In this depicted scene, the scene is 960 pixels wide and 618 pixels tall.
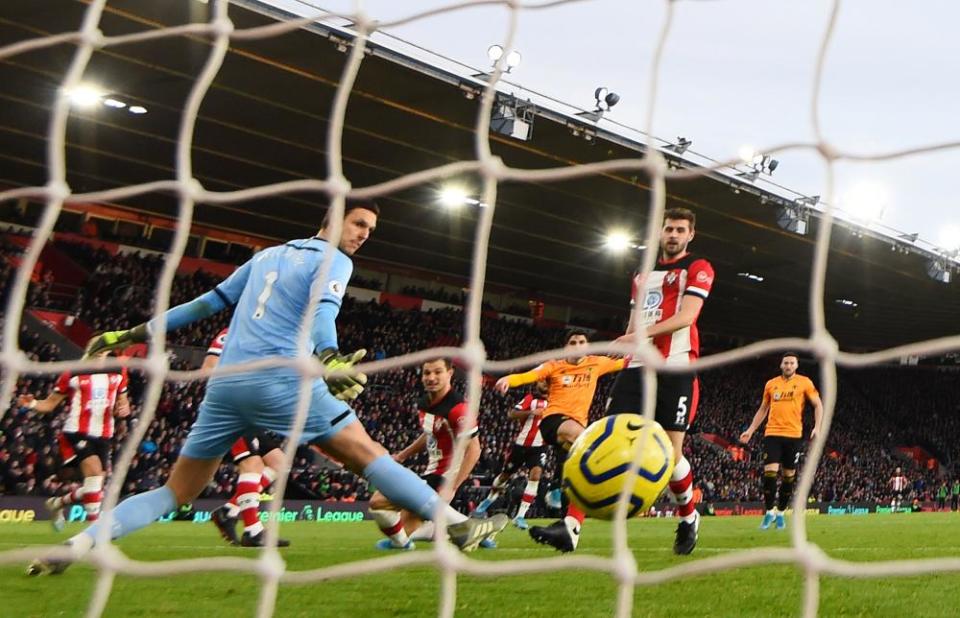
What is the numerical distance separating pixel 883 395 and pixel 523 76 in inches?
1003

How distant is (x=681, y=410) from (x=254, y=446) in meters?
3.07

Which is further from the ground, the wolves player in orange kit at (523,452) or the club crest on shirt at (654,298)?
the club crest on shirt at (654,298)

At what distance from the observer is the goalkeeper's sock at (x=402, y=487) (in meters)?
3.58

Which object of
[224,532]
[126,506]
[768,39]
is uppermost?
[768,39]

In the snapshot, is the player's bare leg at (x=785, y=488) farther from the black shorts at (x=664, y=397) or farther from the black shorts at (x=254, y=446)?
the black shorts at (x=254, y=446)

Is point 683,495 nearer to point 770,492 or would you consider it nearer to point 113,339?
point 113,339

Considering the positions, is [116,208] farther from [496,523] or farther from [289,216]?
[496,523]

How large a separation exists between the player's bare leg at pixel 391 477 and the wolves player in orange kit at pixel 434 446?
1.76 m

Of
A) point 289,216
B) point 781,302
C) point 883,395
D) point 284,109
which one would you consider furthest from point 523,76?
point 883,395

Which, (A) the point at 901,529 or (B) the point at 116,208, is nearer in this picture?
(A) the point at 901,529

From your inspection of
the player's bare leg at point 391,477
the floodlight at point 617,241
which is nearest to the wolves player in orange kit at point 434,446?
the player's bare leg at point 391,477

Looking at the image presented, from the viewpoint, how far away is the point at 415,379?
20156mm

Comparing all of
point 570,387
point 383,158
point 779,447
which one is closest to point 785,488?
point 779,447

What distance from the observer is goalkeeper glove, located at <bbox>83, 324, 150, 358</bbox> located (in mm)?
3656
